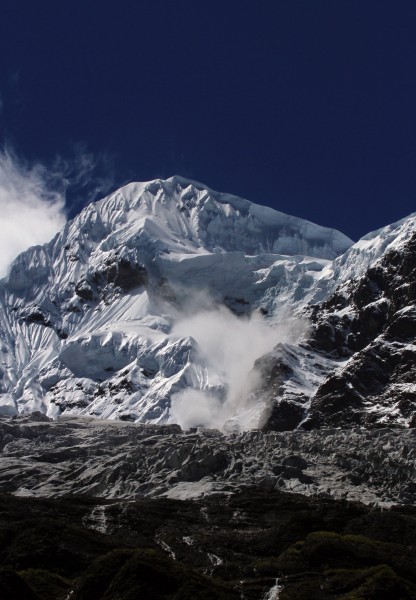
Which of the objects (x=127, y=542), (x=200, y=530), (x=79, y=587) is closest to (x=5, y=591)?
(x=79, y=587)

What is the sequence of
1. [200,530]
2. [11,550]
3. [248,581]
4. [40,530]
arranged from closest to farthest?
[248,581] < [11,550] < [40,530] < [200,530]

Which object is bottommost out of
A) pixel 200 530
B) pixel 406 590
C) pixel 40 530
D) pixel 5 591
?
pixel 5 591

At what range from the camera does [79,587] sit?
→ 4122 inches

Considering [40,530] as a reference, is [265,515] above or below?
above

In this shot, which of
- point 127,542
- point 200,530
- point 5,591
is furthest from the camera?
point 200,530

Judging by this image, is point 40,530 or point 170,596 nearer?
point 170,596

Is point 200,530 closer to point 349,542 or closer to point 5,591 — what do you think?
point 349,542

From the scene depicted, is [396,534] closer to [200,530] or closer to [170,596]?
[200,530]

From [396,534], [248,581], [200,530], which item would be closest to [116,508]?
[200,530]

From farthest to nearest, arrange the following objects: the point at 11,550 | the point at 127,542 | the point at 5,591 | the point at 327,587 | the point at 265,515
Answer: the point at 265,515 → the point at 127,542 → the point at 11,550 → the point at 327,587 → the point at 5,591

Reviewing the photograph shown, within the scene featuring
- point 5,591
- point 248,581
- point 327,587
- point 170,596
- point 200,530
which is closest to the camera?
point 5,591

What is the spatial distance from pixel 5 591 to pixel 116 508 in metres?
99.3

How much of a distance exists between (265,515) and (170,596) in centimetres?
9174

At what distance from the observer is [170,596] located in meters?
102
